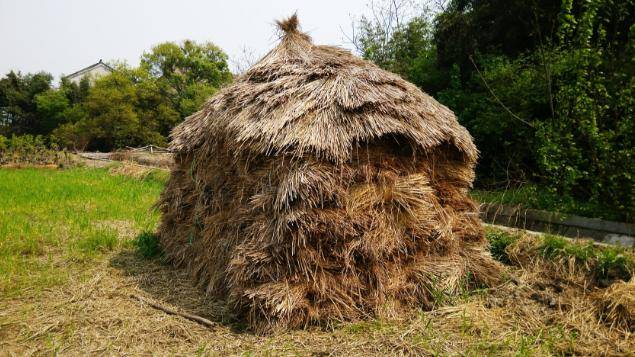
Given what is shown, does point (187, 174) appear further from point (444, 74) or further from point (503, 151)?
point (444, 74)

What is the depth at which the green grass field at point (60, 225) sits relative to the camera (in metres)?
5.20

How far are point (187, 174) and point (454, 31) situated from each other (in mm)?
8324

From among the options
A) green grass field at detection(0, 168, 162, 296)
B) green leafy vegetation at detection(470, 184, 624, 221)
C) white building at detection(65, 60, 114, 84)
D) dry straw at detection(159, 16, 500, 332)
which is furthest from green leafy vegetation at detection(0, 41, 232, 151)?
dry straw at detection(159, 16, 500, 332)

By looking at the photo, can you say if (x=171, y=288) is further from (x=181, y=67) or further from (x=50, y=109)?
(x=50, y=109)

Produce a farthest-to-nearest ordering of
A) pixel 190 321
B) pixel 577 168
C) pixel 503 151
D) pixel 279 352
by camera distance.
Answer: pixel 503 151 < pixel 577 168 < pixel 190 321 < pixel 279 352

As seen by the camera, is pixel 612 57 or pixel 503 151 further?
pixel 503 151

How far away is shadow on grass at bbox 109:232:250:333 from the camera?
4.16 m

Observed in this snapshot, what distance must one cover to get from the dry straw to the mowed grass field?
248mm

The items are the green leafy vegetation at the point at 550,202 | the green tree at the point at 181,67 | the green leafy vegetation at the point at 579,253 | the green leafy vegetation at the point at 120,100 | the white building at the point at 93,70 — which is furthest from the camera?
the white building at the point at 93,70

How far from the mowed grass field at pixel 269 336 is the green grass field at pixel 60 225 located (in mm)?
29

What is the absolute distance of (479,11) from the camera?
34.9ft

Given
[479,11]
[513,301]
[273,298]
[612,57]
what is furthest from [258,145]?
[479,11]

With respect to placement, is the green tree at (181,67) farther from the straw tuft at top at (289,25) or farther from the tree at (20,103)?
the straw tuft at top at (289,25)

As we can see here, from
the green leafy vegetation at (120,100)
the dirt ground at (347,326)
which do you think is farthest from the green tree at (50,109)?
the dirt ground at (347,326)
